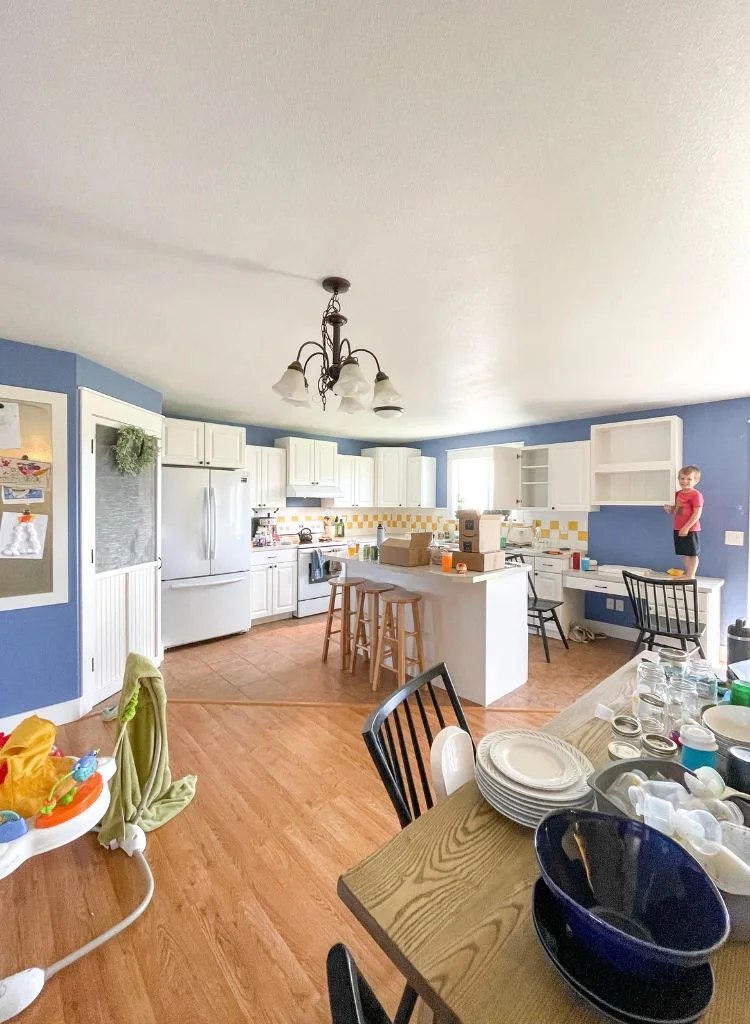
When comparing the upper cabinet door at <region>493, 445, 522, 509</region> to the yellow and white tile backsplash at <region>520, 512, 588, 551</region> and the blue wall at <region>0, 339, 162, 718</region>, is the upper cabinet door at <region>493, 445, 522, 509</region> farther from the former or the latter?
the blue wall at <region>0, 339, 162, 718</region>

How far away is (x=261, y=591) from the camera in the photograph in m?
4.87

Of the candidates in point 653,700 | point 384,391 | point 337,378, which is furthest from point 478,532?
point 653,700

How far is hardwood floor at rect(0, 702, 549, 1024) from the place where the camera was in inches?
48.6

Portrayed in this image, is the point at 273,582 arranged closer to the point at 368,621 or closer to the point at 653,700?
the point at 368,621

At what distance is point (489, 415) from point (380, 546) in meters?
2.18

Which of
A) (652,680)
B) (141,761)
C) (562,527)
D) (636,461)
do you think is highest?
(636,461)

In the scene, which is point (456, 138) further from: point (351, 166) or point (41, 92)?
point (41, 92)

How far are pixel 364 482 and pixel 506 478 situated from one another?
6.89ft

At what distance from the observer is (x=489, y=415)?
4633mm

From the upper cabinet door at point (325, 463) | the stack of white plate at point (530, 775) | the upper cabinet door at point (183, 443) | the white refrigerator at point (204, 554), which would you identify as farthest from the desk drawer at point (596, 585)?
the upper cabinet door at point (183, 443)

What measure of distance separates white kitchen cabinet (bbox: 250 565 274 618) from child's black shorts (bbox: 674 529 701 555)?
13.5 ft

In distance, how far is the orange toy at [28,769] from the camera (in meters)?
1.34

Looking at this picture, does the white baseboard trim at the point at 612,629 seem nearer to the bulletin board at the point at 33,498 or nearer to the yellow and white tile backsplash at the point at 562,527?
the yellow and white tile backsplash at the point at 562,527

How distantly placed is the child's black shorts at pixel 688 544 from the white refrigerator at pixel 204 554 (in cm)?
413
